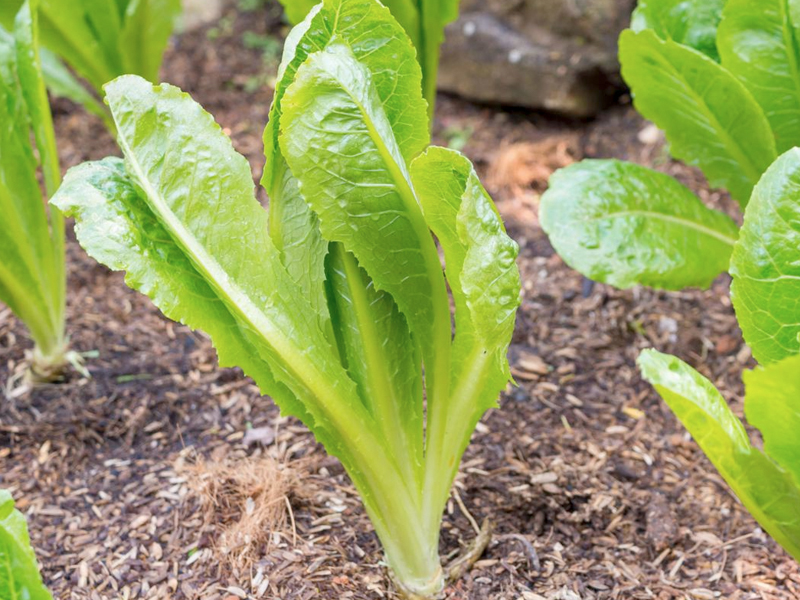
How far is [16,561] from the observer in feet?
3.68

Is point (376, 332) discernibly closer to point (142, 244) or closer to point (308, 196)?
point (308, 196)

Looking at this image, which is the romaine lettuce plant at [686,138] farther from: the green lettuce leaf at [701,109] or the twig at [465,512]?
the twig at [465,512]

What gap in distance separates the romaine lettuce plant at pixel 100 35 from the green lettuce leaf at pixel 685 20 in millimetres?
1502

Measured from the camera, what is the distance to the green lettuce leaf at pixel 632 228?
192cm

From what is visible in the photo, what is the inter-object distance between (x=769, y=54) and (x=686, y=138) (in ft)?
0.91

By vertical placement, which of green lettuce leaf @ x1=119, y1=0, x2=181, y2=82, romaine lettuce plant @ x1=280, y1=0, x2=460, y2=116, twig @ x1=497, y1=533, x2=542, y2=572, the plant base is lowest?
twig @ x1=497, y1=533, x2=542, y2=572

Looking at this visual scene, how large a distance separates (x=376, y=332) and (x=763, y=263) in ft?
2.16

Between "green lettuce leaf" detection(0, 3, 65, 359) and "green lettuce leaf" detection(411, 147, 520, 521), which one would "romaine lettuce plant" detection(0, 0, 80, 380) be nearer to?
"green lettuce leaf" detection(0, 3, 65, 359)

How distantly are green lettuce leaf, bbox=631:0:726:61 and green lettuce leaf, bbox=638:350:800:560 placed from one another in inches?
45.4

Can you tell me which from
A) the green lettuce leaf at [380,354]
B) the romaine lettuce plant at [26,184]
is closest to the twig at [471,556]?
the green lettuce leaf at [380,354]

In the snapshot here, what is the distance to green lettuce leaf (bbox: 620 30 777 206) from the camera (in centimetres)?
187

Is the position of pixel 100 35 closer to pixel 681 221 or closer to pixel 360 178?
pixel 360 178

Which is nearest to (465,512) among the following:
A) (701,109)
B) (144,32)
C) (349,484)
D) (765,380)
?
(349,484)

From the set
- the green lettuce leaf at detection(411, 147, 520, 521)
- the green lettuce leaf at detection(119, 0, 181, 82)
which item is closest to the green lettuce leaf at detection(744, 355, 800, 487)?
the green lettuce leaf at detection(411, 147, 520, 521)
